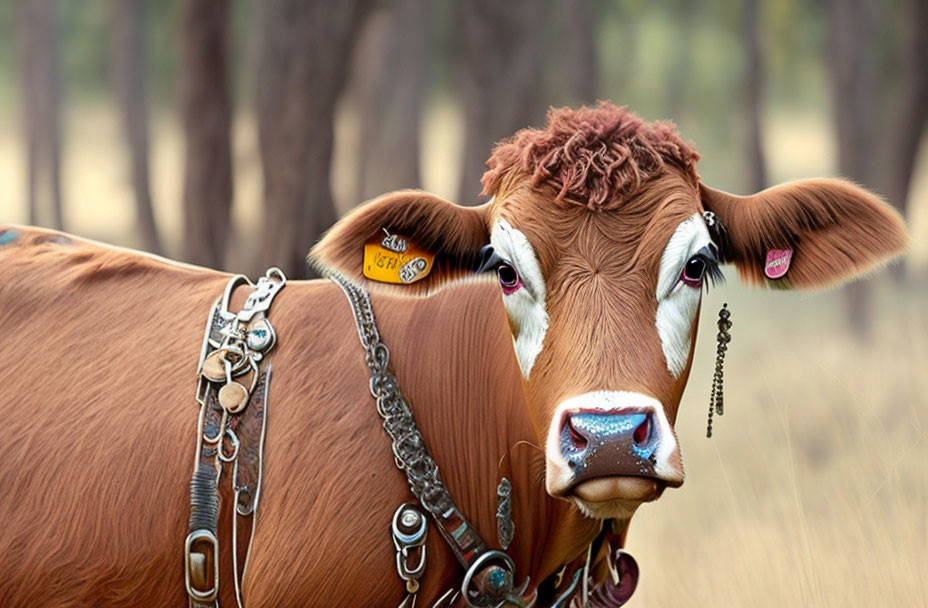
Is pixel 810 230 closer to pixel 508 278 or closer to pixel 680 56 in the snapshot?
pixel 508 278

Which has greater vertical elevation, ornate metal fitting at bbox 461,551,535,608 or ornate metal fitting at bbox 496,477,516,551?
ornate metal fitting at bbox 496,477,516,551

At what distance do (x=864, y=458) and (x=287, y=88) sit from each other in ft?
13.4

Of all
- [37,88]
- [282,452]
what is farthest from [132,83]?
[282,452]

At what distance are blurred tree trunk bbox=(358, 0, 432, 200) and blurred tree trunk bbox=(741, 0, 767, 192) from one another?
18.3 ft

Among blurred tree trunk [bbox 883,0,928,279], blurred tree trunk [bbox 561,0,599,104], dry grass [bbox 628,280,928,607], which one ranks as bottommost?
dry grass [bbox 628,280,928,607]

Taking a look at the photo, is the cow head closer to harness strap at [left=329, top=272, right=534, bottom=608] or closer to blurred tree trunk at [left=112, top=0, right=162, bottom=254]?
harness strap at [left=329, top=272, right=534, bottom=608]

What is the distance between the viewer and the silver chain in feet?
11.2

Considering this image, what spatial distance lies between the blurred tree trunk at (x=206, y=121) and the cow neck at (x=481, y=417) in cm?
522

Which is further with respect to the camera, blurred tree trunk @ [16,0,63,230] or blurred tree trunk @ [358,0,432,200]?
blurred tree trunk @ [358,0,432,200]

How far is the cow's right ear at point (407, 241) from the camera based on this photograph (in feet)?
11.4

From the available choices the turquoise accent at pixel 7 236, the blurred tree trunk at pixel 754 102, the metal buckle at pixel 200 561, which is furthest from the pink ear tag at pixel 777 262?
the blurred tree trunk at pixel 754 102

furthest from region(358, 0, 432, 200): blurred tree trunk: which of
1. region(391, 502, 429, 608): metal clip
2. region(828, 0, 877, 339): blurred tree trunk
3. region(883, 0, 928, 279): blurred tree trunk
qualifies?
region(391, 502, 429, 608): metal clip

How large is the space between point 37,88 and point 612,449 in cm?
2106

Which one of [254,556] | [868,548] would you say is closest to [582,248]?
[254,556]
